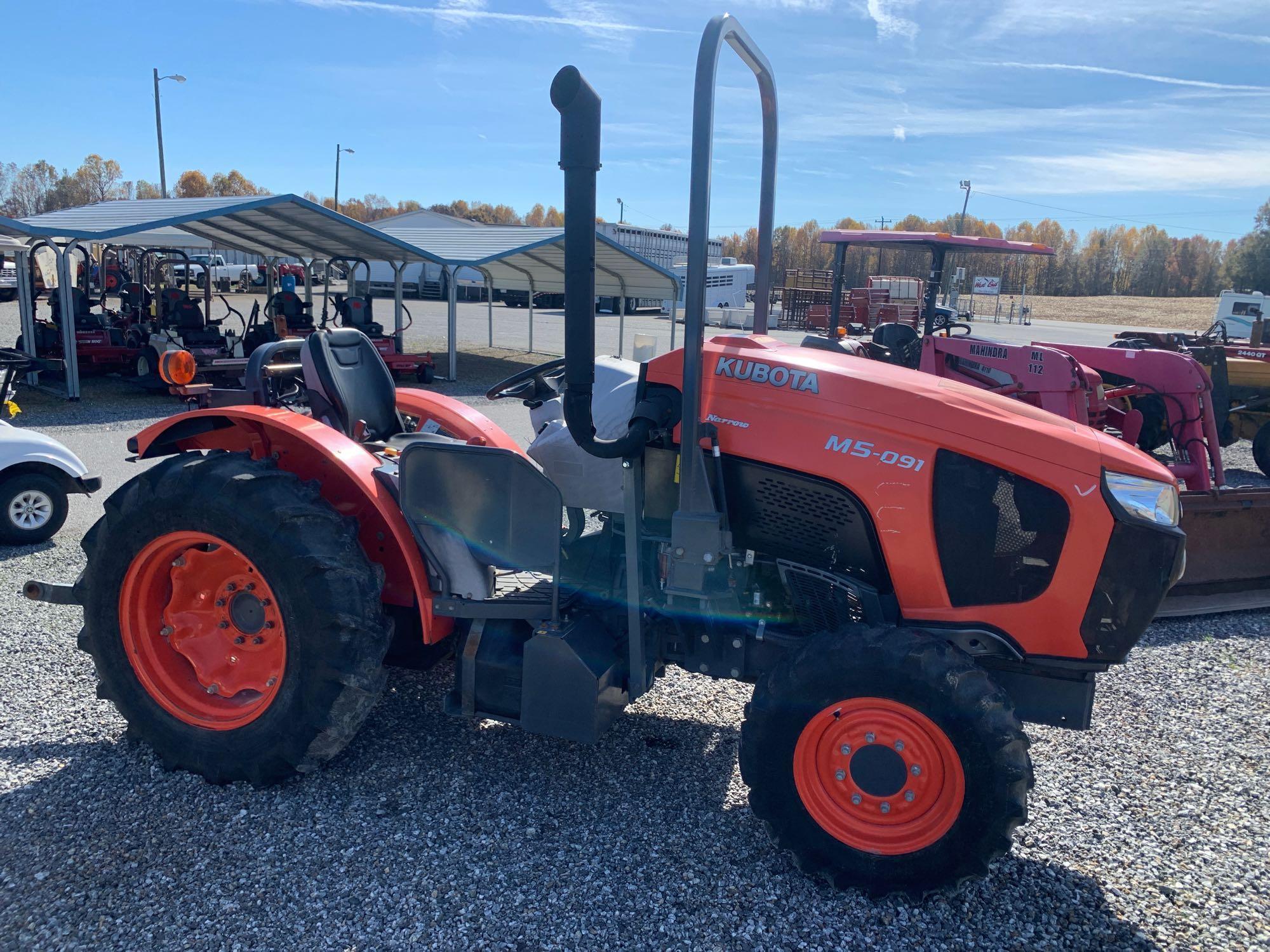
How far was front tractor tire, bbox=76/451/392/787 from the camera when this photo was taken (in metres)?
2.65

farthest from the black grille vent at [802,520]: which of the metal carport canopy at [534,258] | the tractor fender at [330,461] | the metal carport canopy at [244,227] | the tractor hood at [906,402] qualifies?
the metal carport canopy at [534,258]

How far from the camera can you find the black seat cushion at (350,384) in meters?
3.50

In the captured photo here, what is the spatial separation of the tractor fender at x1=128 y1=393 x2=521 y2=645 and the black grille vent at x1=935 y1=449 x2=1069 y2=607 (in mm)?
1547

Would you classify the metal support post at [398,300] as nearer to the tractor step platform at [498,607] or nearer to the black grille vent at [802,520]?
the tractor step platform at [498,607]

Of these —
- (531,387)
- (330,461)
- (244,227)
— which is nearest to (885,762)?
(531,387)

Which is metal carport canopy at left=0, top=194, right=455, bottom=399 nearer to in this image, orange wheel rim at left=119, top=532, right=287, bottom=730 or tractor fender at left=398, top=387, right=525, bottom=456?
tractor fender at left=398, top=387, right=525, bottom=456

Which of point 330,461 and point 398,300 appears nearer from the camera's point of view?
point 330,461

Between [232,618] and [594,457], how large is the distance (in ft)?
4.22

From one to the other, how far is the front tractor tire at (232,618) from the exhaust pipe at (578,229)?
97 cm

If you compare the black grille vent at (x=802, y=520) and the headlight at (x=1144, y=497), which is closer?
the headlight at (x=1144, y=497)

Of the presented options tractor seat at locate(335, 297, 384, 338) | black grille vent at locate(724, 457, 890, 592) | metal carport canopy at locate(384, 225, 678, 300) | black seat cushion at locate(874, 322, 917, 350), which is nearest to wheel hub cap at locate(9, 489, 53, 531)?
black grille vent at locate(724, 457, 890, 592)

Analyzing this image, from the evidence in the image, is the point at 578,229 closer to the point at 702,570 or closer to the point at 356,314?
the point at 702,570

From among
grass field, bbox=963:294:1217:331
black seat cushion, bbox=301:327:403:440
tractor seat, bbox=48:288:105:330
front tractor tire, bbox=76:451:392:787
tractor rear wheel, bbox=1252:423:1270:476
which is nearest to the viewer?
front tractor tire, bbox=76:451:392:787

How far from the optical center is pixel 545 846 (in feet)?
8.43
